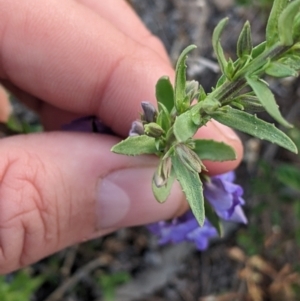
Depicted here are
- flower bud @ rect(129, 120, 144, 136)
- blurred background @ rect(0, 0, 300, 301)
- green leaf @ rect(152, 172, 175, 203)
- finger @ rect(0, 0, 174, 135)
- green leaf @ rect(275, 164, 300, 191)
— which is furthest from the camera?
blurred background @ rect(0, 0, 300, 301)

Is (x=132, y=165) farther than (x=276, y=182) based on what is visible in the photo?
No

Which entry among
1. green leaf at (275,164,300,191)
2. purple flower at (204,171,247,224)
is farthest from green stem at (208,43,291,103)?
green leaf at (275,164,300,191)

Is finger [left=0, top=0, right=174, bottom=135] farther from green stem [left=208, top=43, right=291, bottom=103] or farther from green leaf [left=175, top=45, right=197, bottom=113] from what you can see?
green stem [left=208, top=43, right=291, bottom=103]

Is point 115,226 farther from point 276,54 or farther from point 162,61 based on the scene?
point 276,54

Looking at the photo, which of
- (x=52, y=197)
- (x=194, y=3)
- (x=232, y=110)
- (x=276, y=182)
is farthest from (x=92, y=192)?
(x=194, y=3)

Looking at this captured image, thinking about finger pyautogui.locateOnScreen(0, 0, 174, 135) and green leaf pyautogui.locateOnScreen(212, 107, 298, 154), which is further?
finger pyautogui.locateOnScreen(0, 0, 174, 135)

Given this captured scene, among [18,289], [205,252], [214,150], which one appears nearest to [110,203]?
[214,150]
